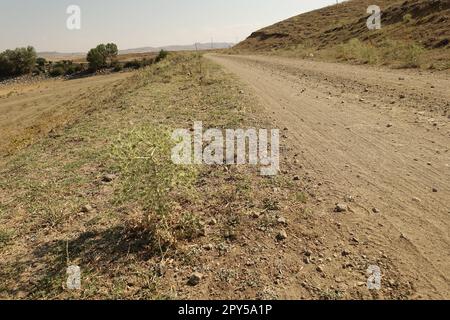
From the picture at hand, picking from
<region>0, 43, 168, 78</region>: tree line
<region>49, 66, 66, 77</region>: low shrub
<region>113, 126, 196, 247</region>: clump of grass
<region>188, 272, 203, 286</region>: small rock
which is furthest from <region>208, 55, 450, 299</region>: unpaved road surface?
<region>49, 66, 66, 77</region>: low shrub

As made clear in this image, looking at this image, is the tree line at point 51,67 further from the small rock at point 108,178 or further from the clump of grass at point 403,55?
the small rock at point 108,178

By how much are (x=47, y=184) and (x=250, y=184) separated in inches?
138

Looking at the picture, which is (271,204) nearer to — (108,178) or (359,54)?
(108,178)

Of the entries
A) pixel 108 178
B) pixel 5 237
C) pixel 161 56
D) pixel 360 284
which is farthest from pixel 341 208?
pixel 161 56

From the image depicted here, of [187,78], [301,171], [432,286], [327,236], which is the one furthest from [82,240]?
[187,78]

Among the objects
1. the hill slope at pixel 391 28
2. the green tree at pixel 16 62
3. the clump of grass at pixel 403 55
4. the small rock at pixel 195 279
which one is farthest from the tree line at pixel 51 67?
the small rock at pixel 195 279

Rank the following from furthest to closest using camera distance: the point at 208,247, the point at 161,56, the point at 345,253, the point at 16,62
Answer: the point at 16,62 < the point at 161,56 < the point at 208,247 < the point at 345,253

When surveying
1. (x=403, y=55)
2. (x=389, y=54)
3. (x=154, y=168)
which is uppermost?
(x=389, y=54)

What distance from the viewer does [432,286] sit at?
349 cm

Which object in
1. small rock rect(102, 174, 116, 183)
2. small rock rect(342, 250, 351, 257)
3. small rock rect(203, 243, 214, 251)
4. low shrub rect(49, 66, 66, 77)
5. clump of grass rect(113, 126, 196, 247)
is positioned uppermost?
low shrub rect(49, 66, 66, 77)

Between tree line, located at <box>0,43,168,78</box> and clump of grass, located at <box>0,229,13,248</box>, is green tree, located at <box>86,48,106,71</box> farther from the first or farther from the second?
clump of grass, located at <box>0,229,13,248</box>

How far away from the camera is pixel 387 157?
6363 mm

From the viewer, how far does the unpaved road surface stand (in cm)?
405

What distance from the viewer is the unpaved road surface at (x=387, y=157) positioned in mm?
4055
